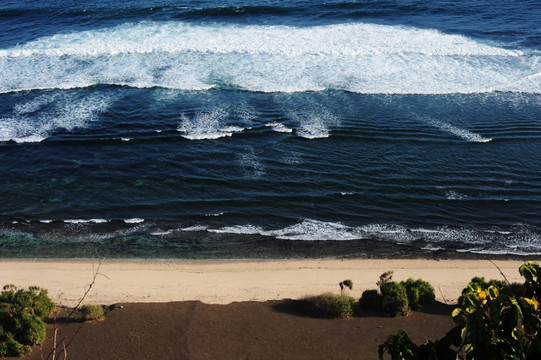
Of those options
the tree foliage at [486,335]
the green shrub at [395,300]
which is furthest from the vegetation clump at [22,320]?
the tree foliage at [486,335]

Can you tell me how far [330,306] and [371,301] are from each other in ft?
3.71

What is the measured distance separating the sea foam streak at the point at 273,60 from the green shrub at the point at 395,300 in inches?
610

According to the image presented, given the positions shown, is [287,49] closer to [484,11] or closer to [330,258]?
[484,11]

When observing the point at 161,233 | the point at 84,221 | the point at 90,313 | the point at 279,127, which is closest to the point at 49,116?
the point at 84,221

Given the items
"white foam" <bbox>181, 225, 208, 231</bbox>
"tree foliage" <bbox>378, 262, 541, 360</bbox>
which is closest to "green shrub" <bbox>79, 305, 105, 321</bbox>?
"white foam" <bbox>181, 225, 208, 231</bbox>

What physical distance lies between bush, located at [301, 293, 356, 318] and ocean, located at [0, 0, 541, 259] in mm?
2794

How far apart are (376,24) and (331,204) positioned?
68.5ft

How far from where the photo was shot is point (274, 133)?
22625mm

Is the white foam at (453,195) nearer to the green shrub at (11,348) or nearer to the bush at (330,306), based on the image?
the bush at (330,306)

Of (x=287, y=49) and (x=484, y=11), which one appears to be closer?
(x=287, y=49)

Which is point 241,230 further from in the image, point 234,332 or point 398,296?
point 398,296

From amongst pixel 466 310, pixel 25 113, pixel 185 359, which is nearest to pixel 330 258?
pixel 185 359

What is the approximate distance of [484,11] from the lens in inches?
1439

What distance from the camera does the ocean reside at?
1712 centimetres
